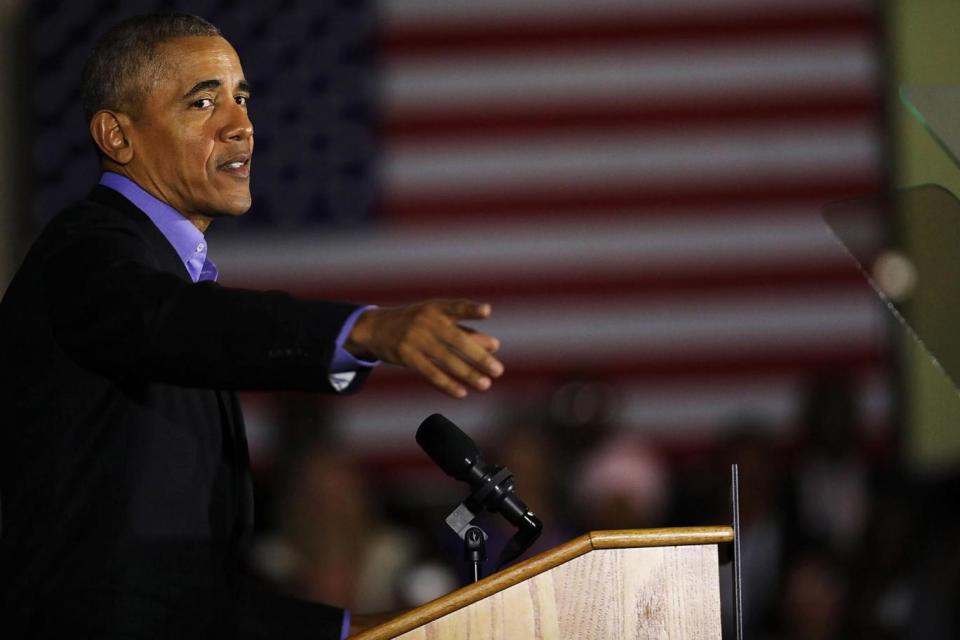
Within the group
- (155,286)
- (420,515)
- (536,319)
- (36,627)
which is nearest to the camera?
(155,286)

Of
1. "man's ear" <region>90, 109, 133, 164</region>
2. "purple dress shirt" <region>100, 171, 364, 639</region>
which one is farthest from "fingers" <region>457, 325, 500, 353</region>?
"man's ear" <region>90, 109, 133, 164</region>

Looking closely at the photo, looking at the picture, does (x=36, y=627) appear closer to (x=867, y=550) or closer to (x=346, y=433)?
(x=867, y=550)

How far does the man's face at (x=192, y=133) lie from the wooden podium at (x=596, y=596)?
1.83ft

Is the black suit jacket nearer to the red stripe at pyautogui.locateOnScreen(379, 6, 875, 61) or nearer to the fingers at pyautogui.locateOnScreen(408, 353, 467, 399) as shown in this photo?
the fingers at pyautogui.locateOnScreen(408, 353, 467, 399)

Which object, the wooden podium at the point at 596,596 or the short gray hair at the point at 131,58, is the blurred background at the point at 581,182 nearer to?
the short gray hair at the point at 131,58

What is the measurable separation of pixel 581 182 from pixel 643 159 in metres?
0.23

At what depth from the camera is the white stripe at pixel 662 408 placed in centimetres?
477

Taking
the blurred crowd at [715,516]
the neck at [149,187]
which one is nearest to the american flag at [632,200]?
the blurred crowd at [715,516]

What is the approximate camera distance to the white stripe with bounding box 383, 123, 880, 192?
494 centimetres

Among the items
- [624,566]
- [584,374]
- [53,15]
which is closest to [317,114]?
[53,15]

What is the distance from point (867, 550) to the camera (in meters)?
3.81

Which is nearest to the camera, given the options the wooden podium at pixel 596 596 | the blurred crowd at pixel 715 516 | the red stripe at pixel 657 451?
the wooden podium at pixel 596 596

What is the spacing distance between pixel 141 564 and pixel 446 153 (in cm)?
369

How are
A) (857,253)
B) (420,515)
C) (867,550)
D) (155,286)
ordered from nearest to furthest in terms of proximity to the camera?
(155,286) < (857,253) < (867,550) < (420,515)
